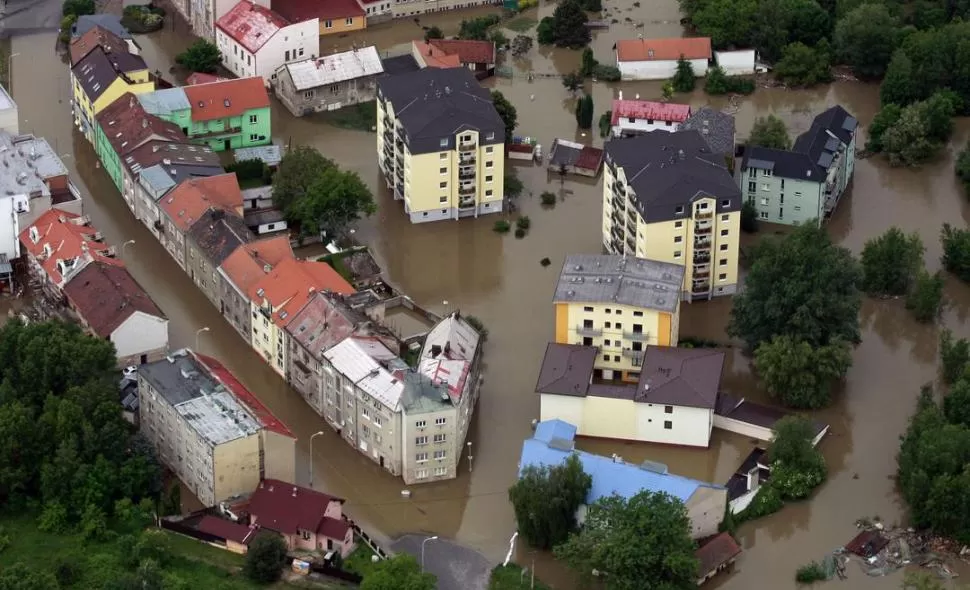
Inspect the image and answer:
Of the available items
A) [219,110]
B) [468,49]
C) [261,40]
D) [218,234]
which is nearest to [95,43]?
[261,40]

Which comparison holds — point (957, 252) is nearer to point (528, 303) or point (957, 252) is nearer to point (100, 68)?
point (528, 303)

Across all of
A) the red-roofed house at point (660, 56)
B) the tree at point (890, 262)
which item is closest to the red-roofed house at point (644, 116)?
the red-roofed house at point (660, 56)

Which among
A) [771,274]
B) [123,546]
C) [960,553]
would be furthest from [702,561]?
[123,546]

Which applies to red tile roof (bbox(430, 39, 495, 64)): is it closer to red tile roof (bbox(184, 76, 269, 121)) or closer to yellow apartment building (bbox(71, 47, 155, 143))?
red tile roof (bbox(184, 76, 269, 121))

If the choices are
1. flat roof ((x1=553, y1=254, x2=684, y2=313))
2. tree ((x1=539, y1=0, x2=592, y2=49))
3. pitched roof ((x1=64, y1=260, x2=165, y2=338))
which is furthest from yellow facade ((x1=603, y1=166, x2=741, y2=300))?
tree ((x1=539, y1=0, x2=592, y2=49))

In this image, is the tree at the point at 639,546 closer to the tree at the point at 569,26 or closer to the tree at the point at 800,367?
the tree at the point at 800,367

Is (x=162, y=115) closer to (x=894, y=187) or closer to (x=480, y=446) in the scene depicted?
(x=480, y=446)
